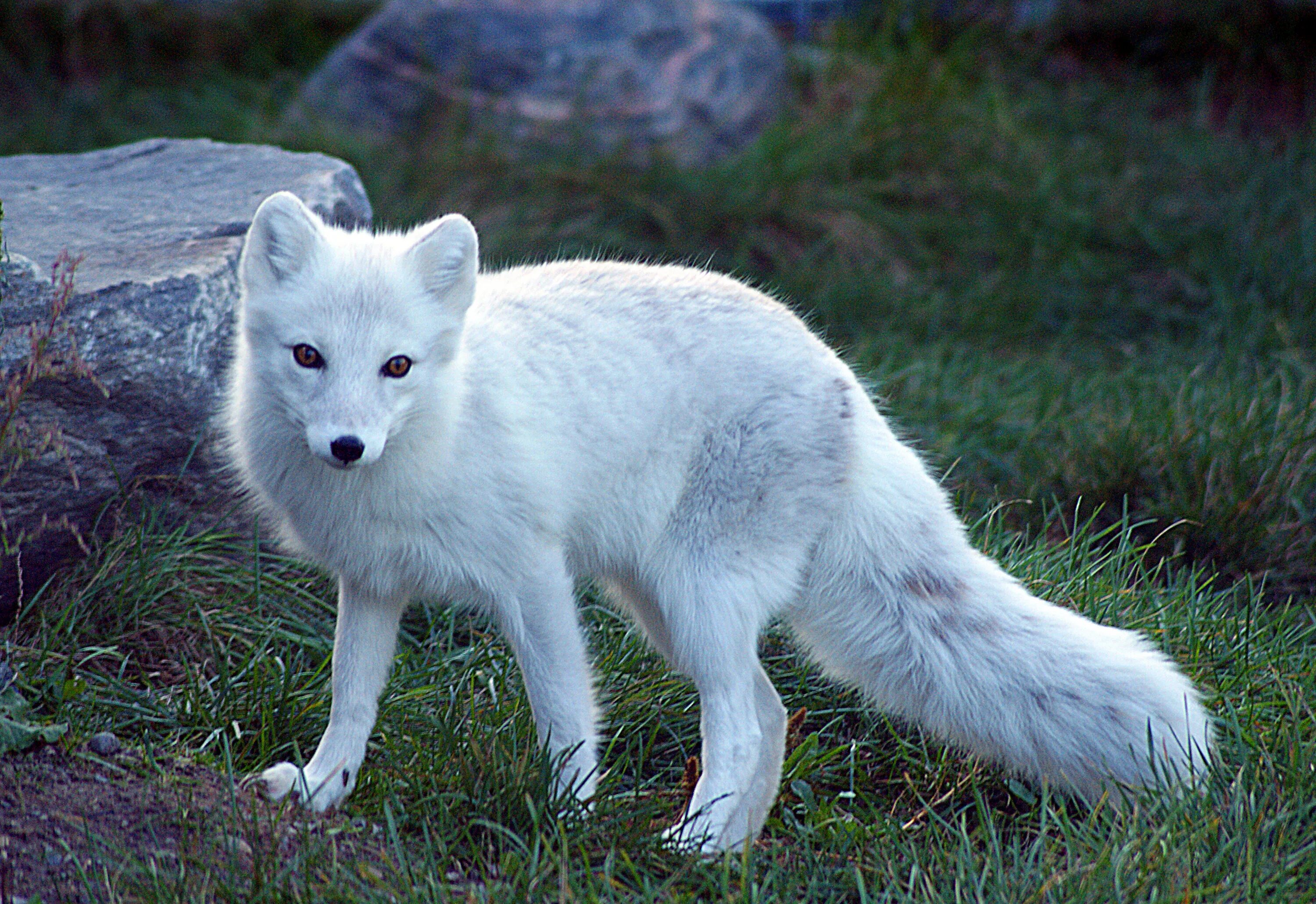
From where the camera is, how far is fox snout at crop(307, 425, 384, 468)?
7.56 feet

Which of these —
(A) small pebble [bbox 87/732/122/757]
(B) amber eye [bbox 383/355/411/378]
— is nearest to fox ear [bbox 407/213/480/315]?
(B) amber eye [bbox 383/355/411/378]

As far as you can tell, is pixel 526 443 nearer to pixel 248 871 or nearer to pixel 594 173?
pixel 248 871

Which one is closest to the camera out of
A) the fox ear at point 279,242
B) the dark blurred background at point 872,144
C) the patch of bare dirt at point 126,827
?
the patch of bare dirt at point 126,827

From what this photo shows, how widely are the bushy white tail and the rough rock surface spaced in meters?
4.43

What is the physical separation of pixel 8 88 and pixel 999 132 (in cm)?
591

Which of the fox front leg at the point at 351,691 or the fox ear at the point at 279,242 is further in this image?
the fox front leg at the point at 351,691

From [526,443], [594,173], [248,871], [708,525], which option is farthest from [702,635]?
[594,173]

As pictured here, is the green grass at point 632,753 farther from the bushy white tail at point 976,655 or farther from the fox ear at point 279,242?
the fox ear at point 279,242

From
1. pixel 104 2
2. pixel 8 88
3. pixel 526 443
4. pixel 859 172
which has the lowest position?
pixel 8 88

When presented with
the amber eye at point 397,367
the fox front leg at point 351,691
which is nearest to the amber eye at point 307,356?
the amber eye at point 397,367

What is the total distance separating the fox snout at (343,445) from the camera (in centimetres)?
230

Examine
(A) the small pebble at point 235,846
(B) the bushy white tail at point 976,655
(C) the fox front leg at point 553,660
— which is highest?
(B) the bushy white tail at point 976,655

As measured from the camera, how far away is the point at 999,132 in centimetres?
719

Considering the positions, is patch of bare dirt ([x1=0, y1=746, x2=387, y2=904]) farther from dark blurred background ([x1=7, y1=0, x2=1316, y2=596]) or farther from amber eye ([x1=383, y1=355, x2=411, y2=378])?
dark blurred background ([x1=7, y1=0, x2=1316, y2=596])
